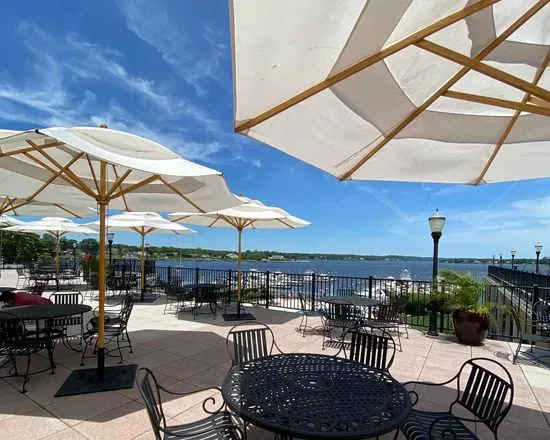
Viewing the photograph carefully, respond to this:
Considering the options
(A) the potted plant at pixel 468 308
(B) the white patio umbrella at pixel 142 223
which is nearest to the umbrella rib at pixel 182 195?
(B) the white patio umbrella at pixel 142 223

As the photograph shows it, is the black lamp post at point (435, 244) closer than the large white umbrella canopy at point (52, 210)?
Yes

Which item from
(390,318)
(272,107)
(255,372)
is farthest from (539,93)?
(390,318)

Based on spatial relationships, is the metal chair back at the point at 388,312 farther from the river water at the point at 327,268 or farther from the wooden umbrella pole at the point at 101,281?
the wooden umbrella pole at the point at 101,281

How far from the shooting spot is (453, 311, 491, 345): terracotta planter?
5.67m

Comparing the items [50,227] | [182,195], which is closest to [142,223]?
[50,227]

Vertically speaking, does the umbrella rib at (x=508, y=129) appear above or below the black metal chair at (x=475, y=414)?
above

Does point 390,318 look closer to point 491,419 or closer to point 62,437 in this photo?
point 491,419

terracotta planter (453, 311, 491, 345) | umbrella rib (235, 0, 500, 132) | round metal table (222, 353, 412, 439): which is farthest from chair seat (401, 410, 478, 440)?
terracotta planter (453, 311, 491, 345)

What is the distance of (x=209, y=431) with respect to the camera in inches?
86.1

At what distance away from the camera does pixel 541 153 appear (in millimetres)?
3326

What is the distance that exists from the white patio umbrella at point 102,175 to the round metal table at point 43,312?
0.87 metres

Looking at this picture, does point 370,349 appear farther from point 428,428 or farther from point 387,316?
point 387,316

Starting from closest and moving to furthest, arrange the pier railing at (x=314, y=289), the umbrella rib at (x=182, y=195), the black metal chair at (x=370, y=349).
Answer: the black metal chair at (x=370, y=349)
the umbrella rib at (x=182, y=195)
the pier railing at (x=314, y=289)

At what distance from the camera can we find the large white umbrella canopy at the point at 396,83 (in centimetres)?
172
